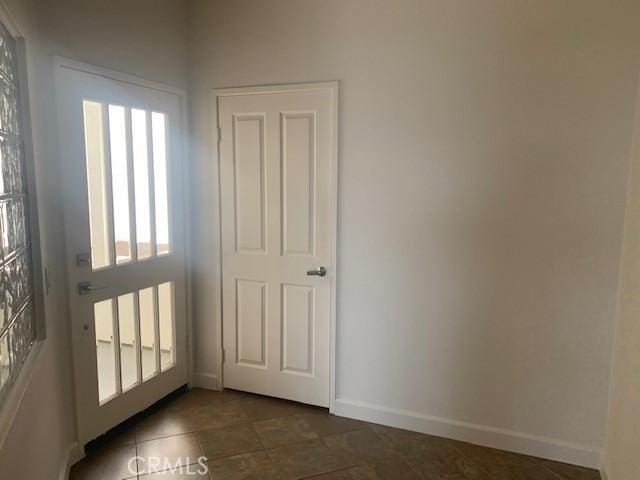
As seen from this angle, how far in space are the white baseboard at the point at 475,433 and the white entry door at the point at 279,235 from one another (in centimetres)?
27

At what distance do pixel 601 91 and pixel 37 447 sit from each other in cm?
293

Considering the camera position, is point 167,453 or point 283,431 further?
point 283,431

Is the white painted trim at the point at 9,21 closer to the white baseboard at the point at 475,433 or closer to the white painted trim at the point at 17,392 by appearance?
the white painted trim at the point at 17,392

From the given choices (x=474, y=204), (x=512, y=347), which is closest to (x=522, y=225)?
(x=474, y=204)

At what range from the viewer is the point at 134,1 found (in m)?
2.63

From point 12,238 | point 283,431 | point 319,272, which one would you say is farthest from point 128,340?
point 12,238

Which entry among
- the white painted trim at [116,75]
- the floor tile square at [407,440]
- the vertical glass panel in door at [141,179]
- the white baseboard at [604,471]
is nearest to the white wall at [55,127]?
the white painted trim at [116,75]

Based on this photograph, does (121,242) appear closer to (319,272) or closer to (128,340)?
(128,340)

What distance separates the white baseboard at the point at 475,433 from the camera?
2.42 metres

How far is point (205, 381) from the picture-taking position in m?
3.29

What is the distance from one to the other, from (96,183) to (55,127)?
35cm

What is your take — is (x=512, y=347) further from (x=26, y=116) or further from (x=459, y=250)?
(x=26, y=116)

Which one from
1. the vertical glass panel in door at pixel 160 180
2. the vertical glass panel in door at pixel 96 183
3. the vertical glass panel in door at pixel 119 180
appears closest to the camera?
the vertical glass panel in door at pixel 96 183

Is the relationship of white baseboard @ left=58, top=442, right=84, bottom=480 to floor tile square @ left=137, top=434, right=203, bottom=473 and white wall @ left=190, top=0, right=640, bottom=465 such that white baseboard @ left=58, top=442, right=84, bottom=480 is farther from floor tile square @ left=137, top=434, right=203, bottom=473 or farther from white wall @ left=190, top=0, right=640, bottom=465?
white wall @ left=190, top=0, right=640, bottom=465
